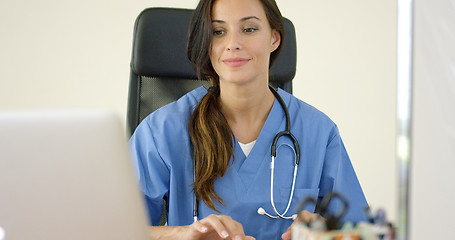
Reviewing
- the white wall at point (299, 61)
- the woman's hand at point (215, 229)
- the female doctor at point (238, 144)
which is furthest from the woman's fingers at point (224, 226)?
the white wall at point (299, 61)

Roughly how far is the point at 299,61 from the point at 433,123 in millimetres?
2112

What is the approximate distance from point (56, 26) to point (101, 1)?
227mm

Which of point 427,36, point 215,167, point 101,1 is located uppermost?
point 101,1

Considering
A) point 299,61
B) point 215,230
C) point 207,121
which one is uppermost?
point 299,61

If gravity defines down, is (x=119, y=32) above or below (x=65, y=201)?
above

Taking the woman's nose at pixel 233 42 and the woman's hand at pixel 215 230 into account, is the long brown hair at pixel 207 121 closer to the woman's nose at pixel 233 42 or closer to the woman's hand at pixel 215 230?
the woman's nose at pixel 233 42

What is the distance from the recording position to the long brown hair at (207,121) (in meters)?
1.25

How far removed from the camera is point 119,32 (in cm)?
249

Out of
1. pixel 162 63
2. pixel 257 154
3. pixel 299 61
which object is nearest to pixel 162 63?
pixel 162 63

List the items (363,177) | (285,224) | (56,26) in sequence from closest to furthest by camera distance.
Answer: (285,224) < (56,26) < (363,177)

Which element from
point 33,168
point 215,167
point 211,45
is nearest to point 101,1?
point 211,45

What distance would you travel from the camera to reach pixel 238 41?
133 centimetres

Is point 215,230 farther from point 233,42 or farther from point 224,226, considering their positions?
point 233,42

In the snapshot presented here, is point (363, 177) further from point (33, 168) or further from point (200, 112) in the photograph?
point (33, 168)
